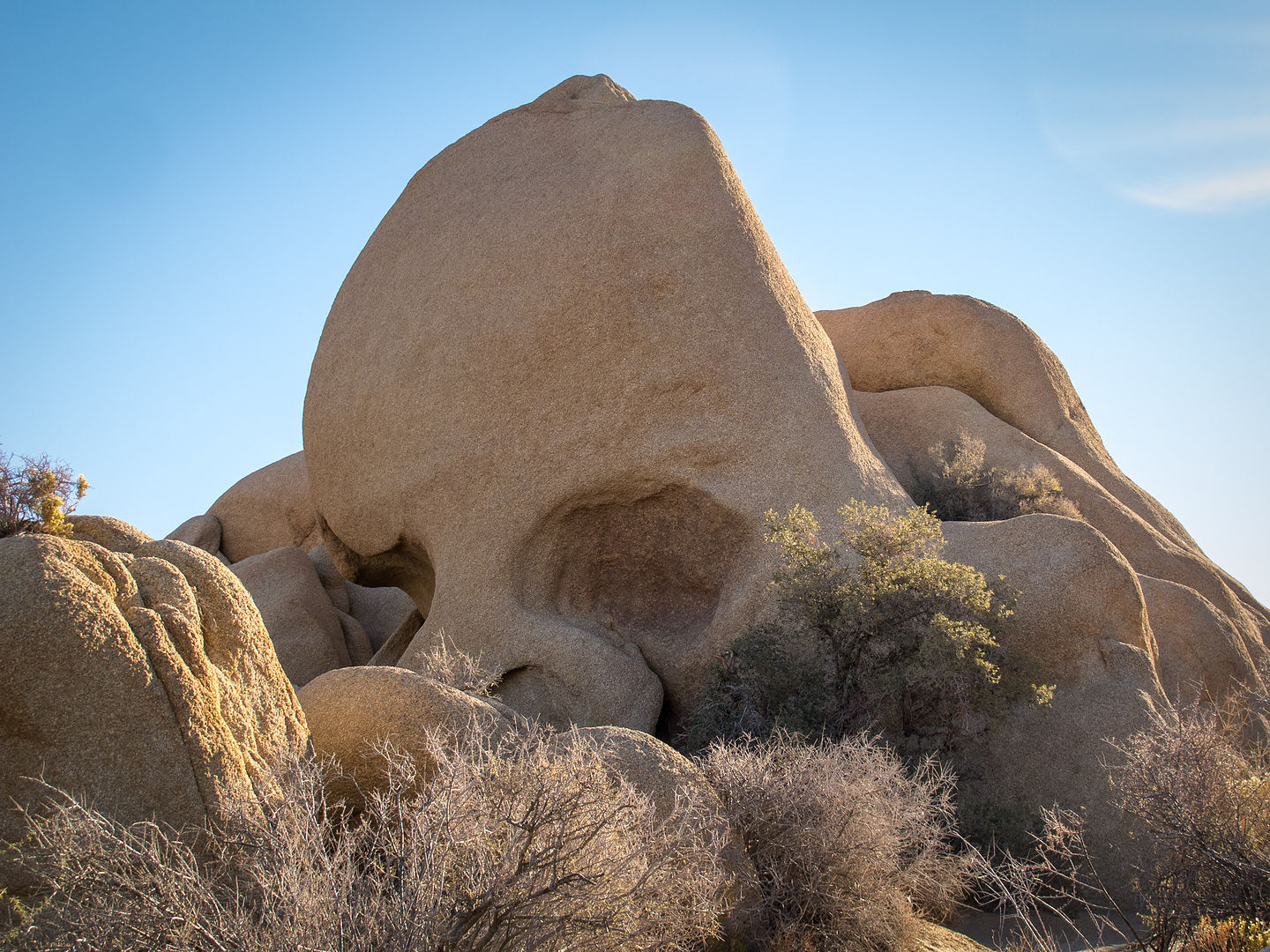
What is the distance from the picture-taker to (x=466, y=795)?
12.6 feet

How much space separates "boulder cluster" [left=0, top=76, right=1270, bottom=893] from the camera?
8609 millimetres

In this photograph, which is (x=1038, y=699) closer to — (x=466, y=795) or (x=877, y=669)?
(x=877, y=669)

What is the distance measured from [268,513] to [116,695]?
14480mm

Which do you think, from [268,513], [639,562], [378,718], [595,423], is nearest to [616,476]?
[595,423]

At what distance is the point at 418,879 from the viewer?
11.4 feet

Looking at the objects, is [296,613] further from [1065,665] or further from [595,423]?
[1065,665]

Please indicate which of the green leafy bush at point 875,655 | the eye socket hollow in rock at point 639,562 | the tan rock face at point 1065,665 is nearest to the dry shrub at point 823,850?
the green leafy bush at point 875,655

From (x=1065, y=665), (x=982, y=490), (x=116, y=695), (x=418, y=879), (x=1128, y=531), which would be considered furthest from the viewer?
(x=982, y=490)

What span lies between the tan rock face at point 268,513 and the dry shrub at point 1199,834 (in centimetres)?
1461

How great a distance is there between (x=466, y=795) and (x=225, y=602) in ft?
6.62

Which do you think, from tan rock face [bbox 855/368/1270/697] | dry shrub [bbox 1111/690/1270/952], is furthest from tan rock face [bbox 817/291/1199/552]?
dry shrub [bbox 1111/690/1270/952]

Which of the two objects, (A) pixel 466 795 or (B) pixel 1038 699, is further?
(B) pixel 1038 699

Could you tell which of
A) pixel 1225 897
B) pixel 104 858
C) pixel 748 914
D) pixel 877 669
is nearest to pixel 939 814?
pixel 877 669

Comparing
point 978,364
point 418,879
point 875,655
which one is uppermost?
point 978,364
